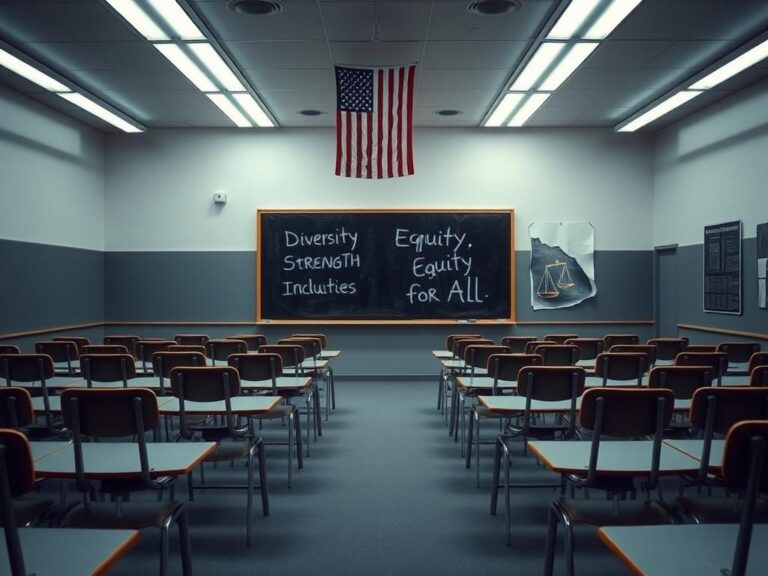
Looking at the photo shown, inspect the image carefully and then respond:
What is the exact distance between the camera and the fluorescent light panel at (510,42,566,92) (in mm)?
7293

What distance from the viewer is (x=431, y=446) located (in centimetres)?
653

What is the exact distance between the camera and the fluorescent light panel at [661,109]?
8750 millimetres

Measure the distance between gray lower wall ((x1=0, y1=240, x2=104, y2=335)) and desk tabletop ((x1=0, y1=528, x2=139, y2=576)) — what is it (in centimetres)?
717

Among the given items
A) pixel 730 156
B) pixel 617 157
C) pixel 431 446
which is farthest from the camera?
pixel 617 157

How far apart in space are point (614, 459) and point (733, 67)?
617 centimetres

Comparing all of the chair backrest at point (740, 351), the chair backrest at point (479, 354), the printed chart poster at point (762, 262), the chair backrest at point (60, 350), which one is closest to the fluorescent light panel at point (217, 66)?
the chair backrest at point (60, 350)

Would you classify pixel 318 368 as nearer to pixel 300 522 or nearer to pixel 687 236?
pixel 300 522

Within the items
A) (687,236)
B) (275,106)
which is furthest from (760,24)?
(275,106)

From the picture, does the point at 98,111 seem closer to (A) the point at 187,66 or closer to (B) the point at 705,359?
(A) the point at 187,66

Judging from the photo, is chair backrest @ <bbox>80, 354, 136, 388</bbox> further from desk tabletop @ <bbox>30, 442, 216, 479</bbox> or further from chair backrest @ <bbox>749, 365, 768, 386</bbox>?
chair backrest @ <bbox>749, 365, 768, 386</bbox>

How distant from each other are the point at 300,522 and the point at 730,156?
7327mm

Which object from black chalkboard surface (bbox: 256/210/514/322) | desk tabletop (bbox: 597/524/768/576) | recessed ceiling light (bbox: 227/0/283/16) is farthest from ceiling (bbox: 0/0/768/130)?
desk tabletop (bbox: 597/524/768/576)

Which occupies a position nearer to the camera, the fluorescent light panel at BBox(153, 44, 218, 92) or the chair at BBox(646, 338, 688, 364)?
the chair at BBox(646, 338, 688, 364)

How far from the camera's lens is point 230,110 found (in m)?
9.91
